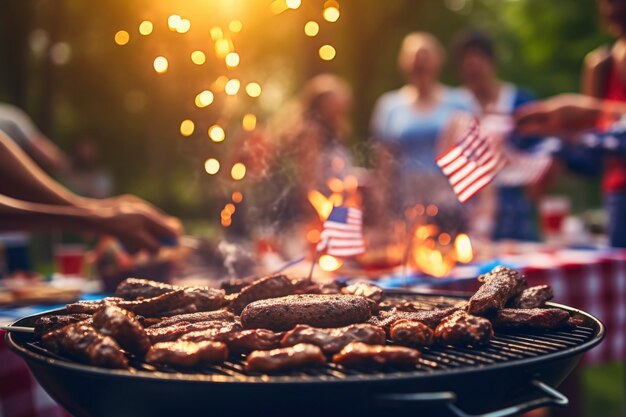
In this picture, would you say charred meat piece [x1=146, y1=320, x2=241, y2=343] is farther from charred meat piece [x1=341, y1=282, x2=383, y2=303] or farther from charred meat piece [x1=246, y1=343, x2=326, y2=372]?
charred meat piece [x1=341, y1=282, x2=383, y2=303]

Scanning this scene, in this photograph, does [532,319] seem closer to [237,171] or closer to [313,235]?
[313,235]

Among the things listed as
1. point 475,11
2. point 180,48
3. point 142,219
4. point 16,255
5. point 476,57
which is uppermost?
point 475,11

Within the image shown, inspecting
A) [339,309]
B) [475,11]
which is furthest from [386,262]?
[475,11]

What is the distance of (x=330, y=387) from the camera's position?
71.1 inches

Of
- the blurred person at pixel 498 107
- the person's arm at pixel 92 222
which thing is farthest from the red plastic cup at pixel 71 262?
the blurred person at pixel 498 107

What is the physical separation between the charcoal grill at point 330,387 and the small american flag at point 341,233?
4.58ft

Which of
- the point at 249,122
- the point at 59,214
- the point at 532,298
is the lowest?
the point at 532,298

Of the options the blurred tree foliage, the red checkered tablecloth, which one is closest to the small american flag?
the red checkered tablecloth

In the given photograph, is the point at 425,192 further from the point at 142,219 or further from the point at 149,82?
the point at 149,82

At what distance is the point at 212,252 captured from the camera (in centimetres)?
471

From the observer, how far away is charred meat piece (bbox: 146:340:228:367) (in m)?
2.09

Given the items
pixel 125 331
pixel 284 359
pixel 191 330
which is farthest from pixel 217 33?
pixel 284 359

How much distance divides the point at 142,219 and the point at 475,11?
2853 centimetres

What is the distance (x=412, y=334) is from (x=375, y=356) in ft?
0.83
